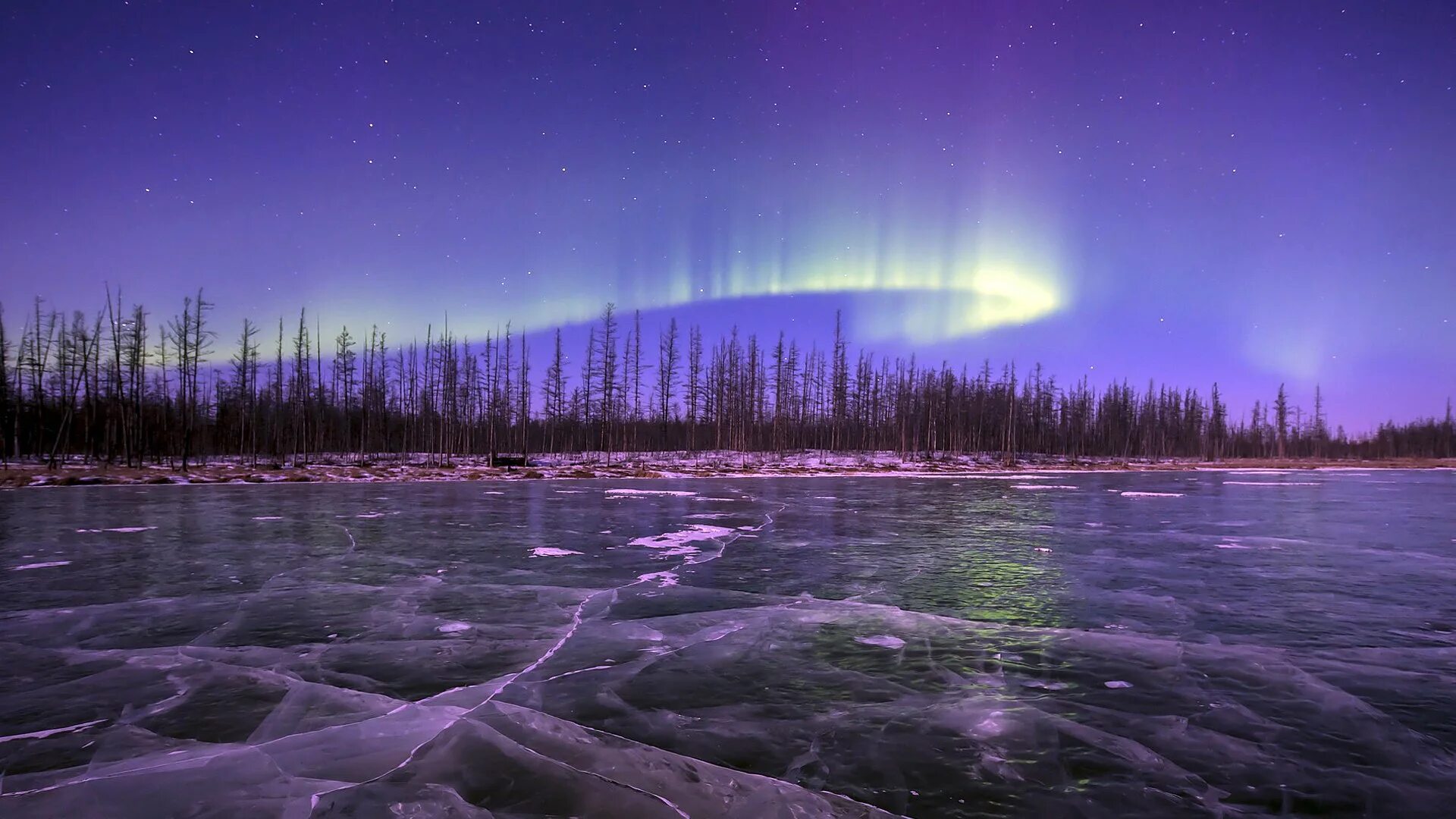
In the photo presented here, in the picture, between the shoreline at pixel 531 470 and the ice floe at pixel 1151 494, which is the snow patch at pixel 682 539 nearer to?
the ice floe at pixel 1151 494

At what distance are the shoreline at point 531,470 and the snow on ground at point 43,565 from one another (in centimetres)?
→ 2629

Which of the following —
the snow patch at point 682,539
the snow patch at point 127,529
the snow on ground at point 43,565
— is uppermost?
the snow on ground at point 43,565

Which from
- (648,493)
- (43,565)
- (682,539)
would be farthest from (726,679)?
(648,493)

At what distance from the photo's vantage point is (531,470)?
47344 millimetres

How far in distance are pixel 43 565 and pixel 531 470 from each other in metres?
36.9

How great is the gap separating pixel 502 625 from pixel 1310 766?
647cm

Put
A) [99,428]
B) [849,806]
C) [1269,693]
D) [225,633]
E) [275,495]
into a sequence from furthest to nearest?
1. [99,428]
2. [275,495]
3. [225,633]
4. [1269,693]
5. [849,806]

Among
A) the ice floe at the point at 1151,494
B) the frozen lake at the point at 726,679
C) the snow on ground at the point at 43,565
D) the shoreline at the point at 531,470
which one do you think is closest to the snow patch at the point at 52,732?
the frozen lake at the point at 726,679

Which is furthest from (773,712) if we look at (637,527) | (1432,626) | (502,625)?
(637,527)

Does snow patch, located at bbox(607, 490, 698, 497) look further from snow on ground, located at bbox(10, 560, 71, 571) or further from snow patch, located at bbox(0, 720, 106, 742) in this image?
snow patch, located at bbox(0, 720, 106, 742)

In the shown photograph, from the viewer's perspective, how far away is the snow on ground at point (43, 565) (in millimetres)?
10281

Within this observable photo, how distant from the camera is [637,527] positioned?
15914 millimetres

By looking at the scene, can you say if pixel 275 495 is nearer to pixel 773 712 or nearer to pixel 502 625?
pixel 502 625

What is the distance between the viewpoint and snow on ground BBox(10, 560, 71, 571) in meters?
10.3
